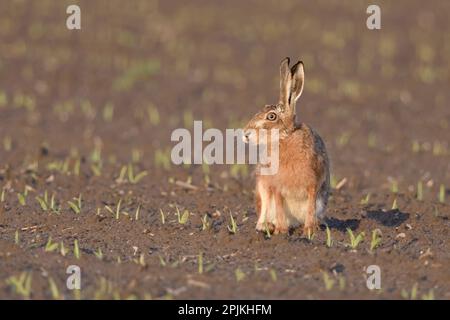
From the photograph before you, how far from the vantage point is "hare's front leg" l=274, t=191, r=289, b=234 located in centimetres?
831

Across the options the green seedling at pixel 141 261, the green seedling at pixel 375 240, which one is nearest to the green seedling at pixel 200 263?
the green seedling at pixel 141 261

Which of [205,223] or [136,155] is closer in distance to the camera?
[205,223]

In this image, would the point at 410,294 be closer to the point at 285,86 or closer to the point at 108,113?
the point at 285,86

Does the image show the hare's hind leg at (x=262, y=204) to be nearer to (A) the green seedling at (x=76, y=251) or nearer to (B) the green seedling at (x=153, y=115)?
(A) the green seedling at (x=76, y=251)

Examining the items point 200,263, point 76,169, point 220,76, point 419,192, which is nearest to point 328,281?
point 200,263

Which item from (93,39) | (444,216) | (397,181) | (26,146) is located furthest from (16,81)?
(444,216)

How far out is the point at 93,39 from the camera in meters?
19.0

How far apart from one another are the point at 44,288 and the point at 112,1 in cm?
1543

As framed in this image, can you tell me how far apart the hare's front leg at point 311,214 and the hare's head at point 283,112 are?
1.80ft

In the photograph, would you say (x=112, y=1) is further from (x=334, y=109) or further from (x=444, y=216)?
(x=444, y=216)

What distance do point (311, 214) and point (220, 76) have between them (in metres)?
9.41

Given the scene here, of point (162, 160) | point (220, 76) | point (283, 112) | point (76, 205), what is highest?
point (220, 76)

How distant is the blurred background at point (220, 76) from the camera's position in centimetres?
1399

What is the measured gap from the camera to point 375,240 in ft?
27.1
